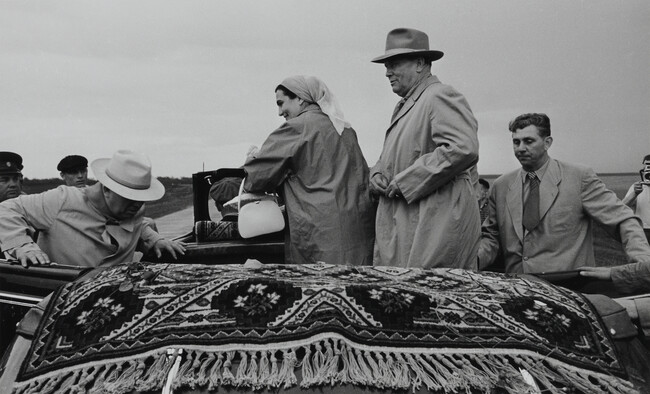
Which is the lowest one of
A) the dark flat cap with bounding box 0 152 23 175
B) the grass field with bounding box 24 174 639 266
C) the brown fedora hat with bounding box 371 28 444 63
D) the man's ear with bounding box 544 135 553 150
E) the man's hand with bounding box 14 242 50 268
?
the grass field with bounding box 24 174 639 266

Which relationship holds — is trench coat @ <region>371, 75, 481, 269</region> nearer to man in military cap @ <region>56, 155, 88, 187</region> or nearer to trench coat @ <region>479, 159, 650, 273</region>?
trench coat @ <region>479, 159, 650, 273</region>

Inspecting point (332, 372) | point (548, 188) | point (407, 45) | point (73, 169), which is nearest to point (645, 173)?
point (548, 188)

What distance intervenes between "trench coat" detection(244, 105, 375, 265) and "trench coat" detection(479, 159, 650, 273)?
0.88 meters

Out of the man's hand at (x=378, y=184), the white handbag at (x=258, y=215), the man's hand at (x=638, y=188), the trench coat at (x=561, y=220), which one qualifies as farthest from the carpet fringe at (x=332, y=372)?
the man's hand at (x=638, y=188)

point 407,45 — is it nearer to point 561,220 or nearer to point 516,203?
point 516,203

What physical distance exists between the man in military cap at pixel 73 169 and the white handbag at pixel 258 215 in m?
3.70

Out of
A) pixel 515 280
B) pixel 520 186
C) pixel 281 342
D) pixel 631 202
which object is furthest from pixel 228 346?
pixel 631 202

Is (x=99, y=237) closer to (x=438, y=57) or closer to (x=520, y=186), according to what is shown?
(x=438, y=57)

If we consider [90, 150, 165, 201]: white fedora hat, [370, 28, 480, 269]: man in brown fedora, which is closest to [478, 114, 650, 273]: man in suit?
[370, 28, 480, 269]: man in brown fedora

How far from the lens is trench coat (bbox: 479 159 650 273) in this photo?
3.78 meters

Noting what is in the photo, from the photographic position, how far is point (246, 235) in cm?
376

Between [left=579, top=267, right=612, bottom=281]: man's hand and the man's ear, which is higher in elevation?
the man's ear

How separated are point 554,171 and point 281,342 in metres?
2.48

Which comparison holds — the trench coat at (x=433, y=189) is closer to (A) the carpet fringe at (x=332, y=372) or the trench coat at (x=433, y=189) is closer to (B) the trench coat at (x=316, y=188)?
(B) the trench coat at (x=316, y=188)
